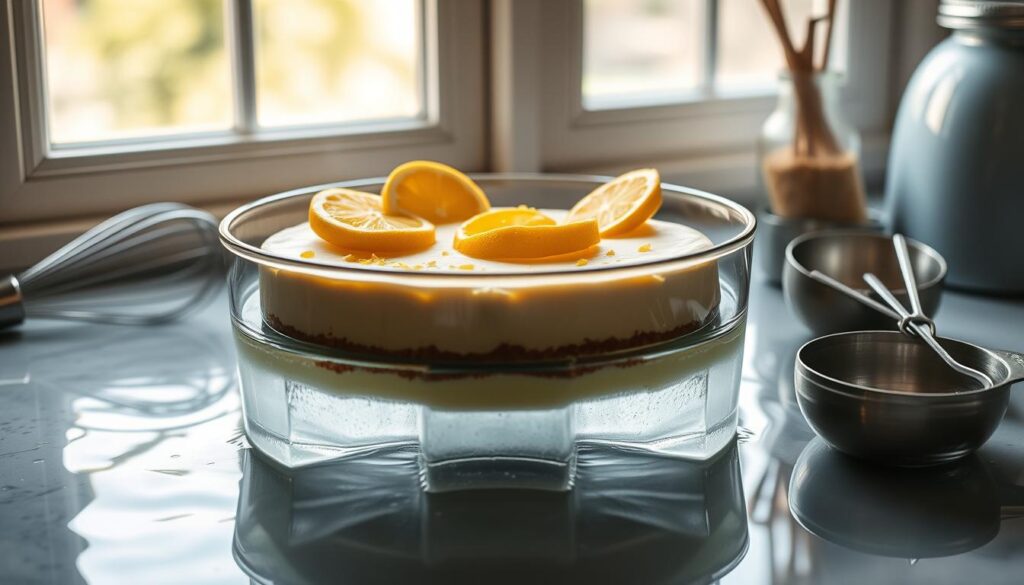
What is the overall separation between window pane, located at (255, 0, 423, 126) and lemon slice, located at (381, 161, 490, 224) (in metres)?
0.36

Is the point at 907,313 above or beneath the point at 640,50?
beneath

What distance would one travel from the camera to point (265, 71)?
1.14 meters

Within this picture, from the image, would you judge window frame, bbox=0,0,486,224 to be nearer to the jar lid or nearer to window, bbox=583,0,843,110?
window, bbox=583,0,843,110

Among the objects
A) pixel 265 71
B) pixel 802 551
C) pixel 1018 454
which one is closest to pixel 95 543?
pixel 802 551

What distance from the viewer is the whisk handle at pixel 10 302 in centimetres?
92

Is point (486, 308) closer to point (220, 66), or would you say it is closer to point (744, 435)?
point (744, 435)

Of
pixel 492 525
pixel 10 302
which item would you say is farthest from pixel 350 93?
pixel 492 525

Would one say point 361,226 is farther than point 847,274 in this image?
No

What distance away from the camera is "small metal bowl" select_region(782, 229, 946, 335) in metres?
0.90

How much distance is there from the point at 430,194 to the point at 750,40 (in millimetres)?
668

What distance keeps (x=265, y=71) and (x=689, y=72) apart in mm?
461

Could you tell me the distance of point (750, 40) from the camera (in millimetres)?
1359

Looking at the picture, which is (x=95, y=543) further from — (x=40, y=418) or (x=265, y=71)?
(x=265, y=71)

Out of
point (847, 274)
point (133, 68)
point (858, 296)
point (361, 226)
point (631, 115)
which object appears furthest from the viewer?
point (631, 115)
